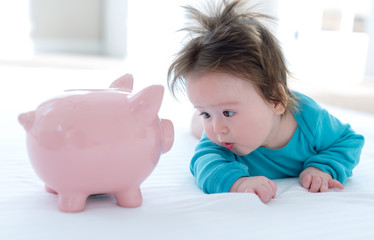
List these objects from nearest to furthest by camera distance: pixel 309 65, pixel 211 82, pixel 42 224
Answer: pixel 42 224 < pixel 211 82 < pixel 309 65

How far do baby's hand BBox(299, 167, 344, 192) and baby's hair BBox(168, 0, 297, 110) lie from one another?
154mm

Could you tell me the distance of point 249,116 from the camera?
0.87m

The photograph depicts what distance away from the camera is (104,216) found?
681mm

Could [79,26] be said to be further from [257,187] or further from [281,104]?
[257,187]

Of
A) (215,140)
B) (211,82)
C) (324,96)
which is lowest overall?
(324,96)

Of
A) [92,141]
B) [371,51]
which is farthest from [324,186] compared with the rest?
[371,51]

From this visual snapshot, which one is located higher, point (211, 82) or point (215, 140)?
point (211, 82)

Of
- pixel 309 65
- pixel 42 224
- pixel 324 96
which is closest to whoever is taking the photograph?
pixel 42 224

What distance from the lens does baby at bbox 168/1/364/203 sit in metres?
0.84

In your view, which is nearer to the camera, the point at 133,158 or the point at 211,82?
the point at 133,158

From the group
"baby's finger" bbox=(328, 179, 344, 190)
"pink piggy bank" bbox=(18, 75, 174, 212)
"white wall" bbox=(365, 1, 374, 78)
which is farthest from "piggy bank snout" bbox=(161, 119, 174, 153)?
"white wall" bbox=(365, 1, 374, 78)

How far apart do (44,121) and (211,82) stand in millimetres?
318

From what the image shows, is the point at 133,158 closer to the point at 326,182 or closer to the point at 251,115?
the point at 251,115

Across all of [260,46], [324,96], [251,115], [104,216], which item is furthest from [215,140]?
[324,96]
